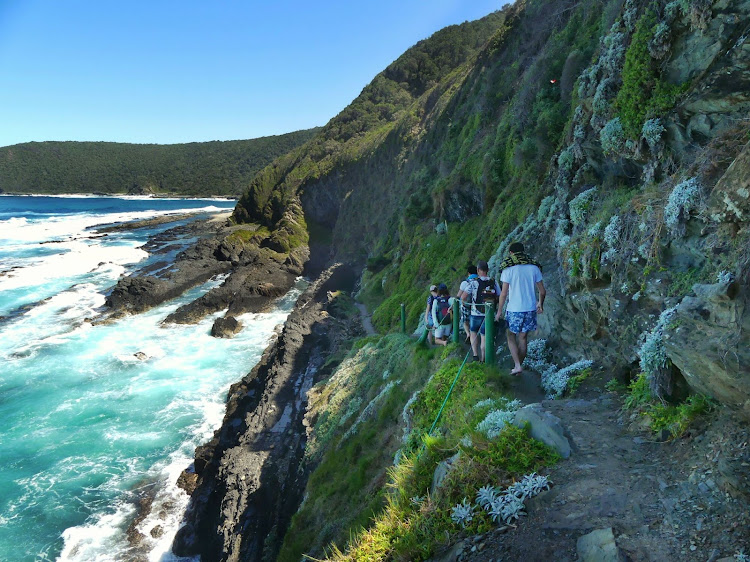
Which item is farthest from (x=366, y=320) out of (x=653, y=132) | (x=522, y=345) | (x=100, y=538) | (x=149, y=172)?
(x=149, y=172)

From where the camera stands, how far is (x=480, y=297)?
7.36m

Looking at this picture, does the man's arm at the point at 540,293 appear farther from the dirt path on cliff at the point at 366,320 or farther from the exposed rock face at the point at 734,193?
the dirt path on cliff at the point at 366,320

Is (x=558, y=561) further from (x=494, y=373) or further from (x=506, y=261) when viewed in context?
(x=506, y=261)

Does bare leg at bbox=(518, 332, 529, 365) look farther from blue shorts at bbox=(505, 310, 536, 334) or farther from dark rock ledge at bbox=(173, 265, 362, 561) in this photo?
dark rock ledge at bbox=(173, 265, 362, 561)

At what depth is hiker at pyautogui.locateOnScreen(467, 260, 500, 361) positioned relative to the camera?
24.0ft

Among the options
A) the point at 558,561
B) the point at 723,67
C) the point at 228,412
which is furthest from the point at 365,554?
the point at 228,412

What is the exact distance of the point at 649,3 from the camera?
22.5 ft

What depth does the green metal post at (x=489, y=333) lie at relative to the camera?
699cm

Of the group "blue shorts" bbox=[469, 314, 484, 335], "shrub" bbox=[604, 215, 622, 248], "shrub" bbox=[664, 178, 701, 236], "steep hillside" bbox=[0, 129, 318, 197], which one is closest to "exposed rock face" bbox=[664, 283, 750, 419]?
"shrub" bbox=[664, 178, 701, 236]

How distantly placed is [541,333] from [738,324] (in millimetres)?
4247

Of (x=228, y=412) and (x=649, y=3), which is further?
(x=228, y=412)

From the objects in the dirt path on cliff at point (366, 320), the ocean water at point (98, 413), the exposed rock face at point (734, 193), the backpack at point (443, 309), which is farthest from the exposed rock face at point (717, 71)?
the dirt path on cliff at point (366, 320)

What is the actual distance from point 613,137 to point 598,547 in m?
6.32

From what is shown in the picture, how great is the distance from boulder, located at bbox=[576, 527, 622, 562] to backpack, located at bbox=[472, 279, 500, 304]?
4.18 m
